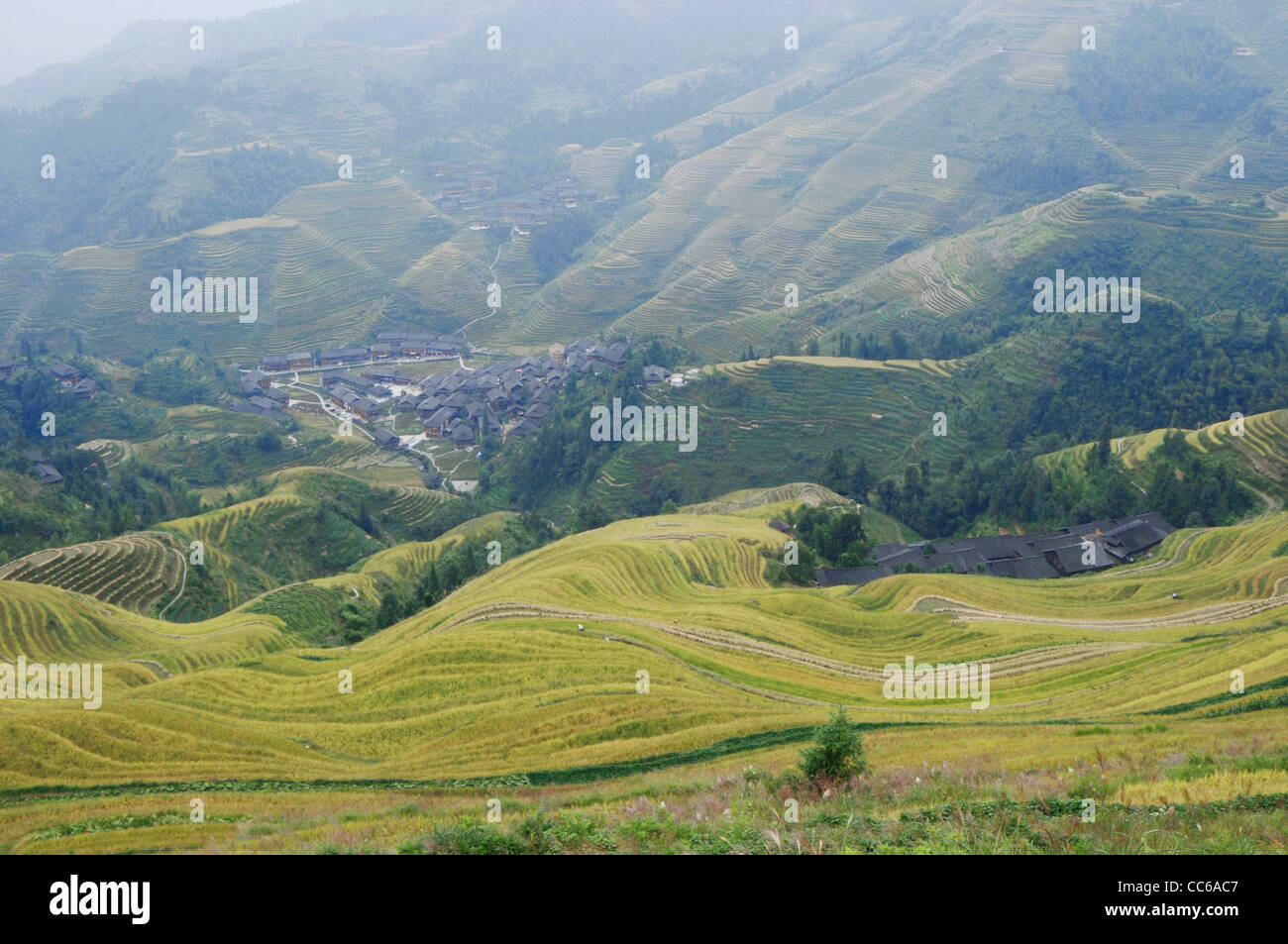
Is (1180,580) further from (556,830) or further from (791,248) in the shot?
(791,248)

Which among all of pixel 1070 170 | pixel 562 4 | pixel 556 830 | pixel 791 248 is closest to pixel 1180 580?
pixel 556 830

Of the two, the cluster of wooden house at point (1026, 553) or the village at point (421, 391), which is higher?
the village at point (421, 391)

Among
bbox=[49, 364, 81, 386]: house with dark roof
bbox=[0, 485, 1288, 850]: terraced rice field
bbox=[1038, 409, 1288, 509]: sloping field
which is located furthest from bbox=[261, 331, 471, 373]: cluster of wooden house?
bbox=[1038, 409, 1288, 509]: sloping field

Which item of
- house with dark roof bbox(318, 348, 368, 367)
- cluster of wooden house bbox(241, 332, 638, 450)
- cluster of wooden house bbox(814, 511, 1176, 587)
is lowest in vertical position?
cluster of wooden house bbox(814, 511, 1176, 587)

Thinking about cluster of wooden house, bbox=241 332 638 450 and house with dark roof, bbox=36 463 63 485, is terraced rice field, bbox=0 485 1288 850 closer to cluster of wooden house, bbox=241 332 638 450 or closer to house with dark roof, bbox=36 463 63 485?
house with dark roof, bbox=36 463 63 485

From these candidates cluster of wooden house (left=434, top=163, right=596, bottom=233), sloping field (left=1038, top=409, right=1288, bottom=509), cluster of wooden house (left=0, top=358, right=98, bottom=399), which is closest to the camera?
sloping field (left=1038, top=409, right=1288, bottom=509)

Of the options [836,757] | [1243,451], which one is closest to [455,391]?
[1243,451]

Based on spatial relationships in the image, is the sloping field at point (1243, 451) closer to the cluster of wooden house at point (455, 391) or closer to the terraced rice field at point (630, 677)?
the terraced rice field at point (630, 677)

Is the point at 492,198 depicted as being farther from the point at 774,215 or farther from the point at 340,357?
the point at 340,357

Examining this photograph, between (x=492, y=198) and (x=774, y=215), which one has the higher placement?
(x=492, y=198)

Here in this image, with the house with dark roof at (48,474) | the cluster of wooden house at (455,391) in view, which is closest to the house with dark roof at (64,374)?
the cluster of wooden house at (455,391)
